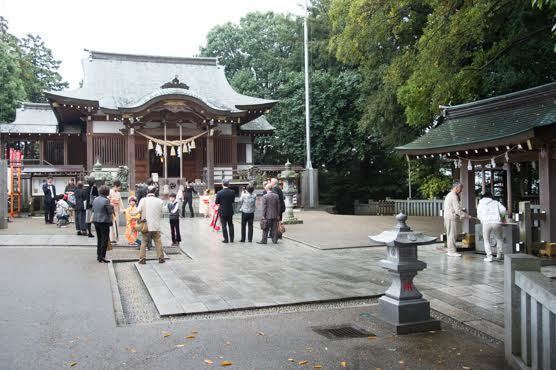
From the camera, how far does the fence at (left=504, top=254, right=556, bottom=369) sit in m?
3.51

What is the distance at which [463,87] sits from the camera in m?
13.3

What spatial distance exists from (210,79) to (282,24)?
A: 26.7ft

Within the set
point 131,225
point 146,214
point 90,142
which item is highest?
point 90,142

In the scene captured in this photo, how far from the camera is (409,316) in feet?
18.0

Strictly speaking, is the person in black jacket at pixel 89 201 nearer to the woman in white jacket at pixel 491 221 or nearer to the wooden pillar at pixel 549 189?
the woman in white jacket at pixel 491 221

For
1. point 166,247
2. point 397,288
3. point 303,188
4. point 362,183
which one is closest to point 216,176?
point 303,188

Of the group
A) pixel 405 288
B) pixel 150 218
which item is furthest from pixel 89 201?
pixel 405 288

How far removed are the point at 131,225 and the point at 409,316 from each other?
7.78 m

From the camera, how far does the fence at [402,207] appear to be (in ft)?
74.7

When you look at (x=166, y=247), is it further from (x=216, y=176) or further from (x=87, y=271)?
(x=216, y=176)

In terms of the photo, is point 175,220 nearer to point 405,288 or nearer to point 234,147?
point 405,288

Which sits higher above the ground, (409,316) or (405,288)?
(405,288)

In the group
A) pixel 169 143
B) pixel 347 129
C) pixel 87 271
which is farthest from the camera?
pixel 347 129

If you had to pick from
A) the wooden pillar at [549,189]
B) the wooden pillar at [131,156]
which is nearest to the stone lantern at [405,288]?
the wooden pillar at [549,189]
